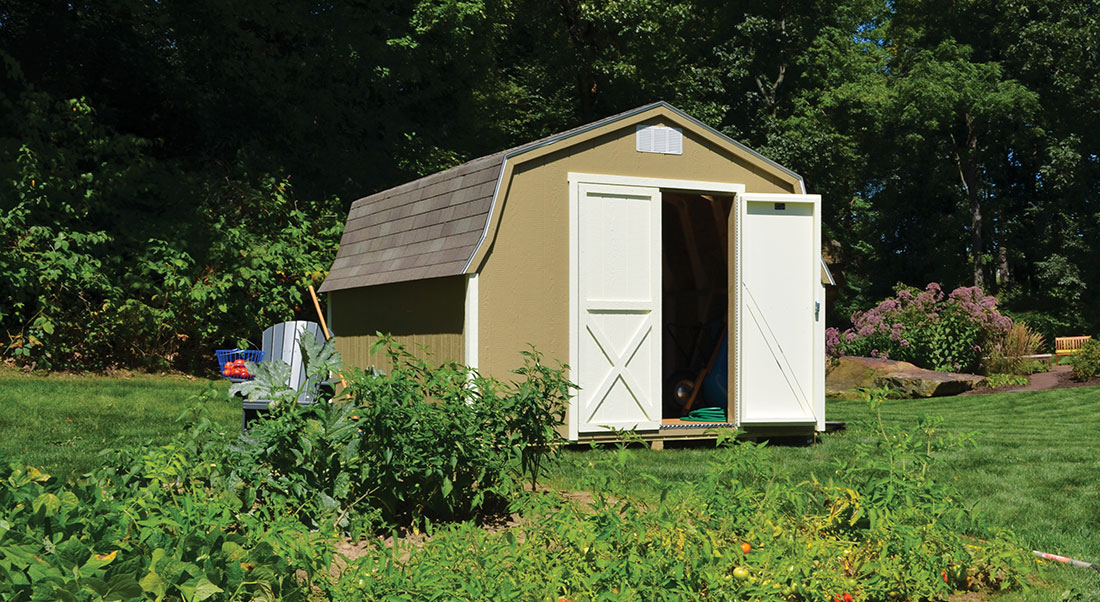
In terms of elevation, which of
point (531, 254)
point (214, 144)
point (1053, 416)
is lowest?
point (1053, 416)

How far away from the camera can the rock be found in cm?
1477

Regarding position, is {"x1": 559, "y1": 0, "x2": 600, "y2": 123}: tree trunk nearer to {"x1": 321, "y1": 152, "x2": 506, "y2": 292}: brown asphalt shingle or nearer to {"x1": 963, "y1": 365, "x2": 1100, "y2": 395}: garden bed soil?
{"x1": 963, "y1": 365, "x2": 1100, "y2": 395}: garden bed soil

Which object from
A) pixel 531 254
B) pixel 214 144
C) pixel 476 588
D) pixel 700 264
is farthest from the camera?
pixel 214 144

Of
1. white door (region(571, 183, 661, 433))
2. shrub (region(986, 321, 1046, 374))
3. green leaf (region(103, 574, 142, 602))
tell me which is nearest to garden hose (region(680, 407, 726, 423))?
white door (region(571, 183, 661, 433))

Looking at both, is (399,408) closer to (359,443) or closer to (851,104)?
(359,443)

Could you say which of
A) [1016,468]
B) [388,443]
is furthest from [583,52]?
[388,443]

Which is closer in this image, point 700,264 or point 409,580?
point 409,580

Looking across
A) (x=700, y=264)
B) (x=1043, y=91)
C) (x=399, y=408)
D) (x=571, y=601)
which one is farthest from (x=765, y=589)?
(x=1043, y=91)

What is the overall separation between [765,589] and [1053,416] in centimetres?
1004

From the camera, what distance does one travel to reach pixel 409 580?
121 inches

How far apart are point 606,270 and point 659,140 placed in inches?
52.1

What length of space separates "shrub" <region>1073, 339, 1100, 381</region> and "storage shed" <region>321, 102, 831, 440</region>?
8.65 meters

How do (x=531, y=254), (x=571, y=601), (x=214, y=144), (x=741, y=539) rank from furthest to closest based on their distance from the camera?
1. (x=214, y=144)
2. (x=531, y=254)
3. (x=741, y=539)
4. (x=571, y=601)

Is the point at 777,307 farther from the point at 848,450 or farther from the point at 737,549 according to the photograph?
the point at 737,549
